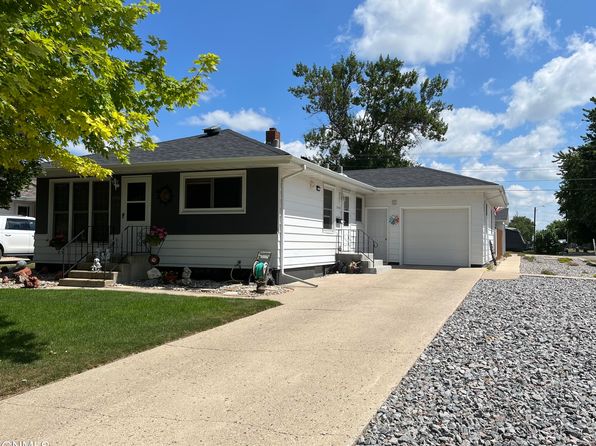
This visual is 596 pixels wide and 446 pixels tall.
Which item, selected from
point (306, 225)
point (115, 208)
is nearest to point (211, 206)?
point (306, 225)

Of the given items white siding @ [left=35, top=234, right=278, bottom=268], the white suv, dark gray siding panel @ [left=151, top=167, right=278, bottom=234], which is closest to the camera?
dark gray siding panel @ [left=151, top=167, right=278, bottom=234]

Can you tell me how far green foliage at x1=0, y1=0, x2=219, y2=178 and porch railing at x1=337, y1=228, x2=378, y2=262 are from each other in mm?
9641

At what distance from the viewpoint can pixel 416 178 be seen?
1983cm

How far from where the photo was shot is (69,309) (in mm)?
8125

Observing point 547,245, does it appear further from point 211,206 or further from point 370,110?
point 211,206

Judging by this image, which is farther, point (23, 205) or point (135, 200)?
point (23, 205)

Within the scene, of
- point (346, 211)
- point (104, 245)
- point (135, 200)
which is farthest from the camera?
point (346, 211)

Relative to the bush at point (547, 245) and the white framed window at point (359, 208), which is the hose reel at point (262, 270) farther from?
the bush at point (547, 245)

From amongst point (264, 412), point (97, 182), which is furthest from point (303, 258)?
point (264, 412)

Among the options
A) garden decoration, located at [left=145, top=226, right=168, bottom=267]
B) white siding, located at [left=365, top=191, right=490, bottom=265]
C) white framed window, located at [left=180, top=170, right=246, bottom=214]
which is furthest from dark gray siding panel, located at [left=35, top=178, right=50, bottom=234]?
white siding, located at [left=365, top=191, right=490, bottom=265]

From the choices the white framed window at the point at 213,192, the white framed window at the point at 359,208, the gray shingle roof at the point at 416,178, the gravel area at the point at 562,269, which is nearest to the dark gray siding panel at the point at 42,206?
the white framed window at the point at 213,192

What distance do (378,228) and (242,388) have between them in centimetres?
1539

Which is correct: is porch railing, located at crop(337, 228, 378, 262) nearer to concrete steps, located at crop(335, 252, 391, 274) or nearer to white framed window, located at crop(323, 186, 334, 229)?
concrete steps, located at crop(335, 252, 391, 274)

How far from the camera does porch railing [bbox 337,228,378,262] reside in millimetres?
16730
